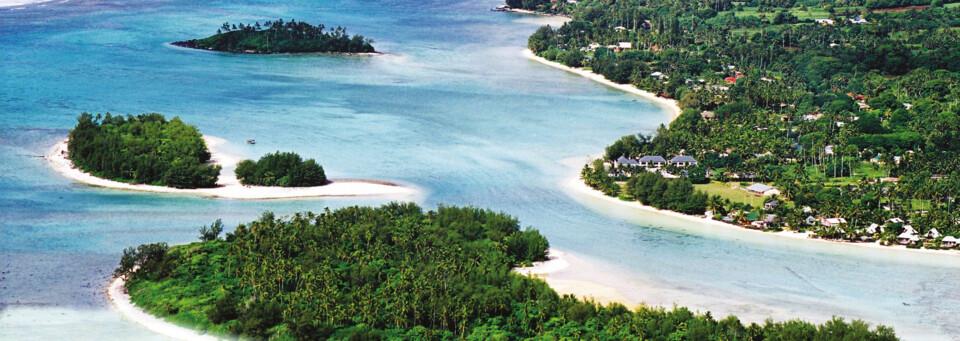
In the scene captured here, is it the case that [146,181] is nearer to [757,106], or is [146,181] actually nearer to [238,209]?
[238,209]

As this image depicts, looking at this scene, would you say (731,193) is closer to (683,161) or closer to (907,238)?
(683,161)

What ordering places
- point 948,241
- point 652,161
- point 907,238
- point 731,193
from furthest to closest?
point 652,161 < point 731,193 < point 907,238 < point 948,241

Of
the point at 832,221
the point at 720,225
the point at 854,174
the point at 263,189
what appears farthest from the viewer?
the point at 854,174

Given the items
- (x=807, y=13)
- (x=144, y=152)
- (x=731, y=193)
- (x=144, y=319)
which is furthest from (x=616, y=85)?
(x=144, y=319)

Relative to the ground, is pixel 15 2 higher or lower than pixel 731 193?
higher

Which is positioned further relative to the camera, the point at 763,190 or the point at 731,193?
the point at 731,193

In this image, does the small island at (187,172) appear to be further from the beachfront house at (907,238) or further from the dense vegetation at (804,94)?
the beachfront house at (907,238)

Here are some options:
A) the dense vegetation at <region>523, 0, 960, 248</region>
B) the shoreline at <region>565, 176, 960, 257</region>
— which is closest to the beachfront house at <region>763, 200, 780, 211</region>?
the dense vegetation at <region>523, 0, 960, 248</region>
